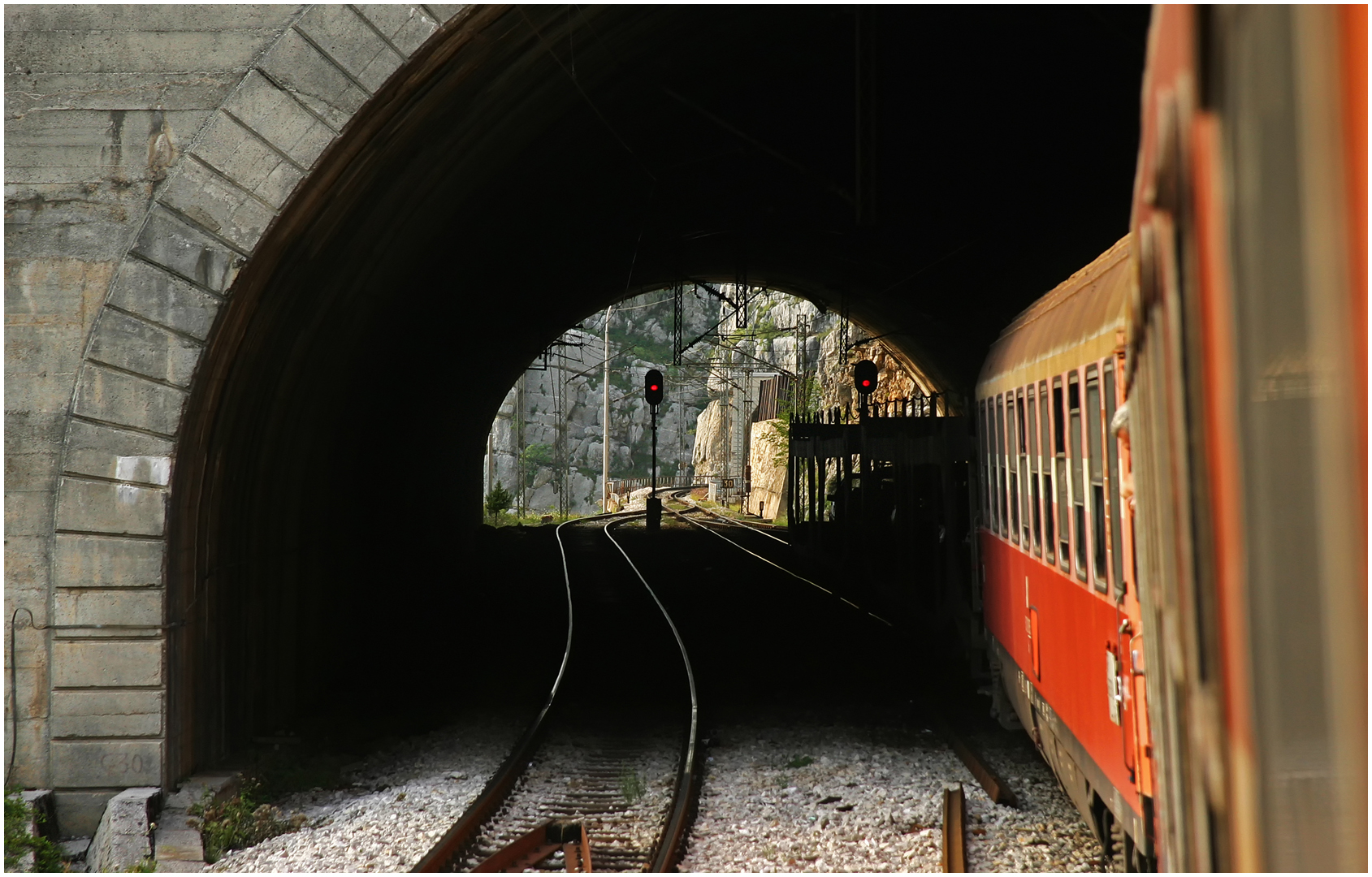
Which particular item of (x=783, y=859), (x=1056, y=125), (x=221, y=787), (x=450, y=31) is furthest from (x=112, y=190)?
(x=1056, y=125)

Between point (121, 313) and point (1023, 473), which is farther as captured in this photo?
point (1023, 473)

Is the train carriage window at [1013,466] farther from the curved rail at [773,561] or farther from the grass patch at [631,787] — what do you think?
the curved rail at [773,561]

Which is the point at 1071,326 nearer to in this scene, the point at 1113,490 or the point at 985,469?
the point at 1113,490

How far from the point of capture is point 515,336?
21.6 metres

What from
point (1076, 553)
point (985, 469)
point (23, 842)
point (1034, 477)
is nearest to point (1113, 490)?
point (1076, 553)

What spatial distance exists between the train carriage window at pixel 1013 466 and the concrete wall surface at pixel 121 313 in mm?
5477

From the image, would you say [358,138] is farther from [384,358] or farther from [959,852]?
[959,852]

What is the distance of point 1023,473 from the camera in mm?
7672

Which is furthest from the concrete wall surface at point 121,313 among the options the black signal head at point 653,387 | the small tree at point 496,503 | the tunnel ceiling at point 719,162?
the small tree at point 496,503

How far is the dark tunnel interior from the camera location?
780cm

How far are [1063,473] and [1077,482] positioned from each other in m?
0.41

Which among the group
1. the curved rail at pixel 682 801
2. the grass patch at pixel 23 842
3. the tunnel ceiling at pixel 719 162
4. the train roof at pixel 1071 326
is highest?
the tunnel ceiling at pixel 719 162

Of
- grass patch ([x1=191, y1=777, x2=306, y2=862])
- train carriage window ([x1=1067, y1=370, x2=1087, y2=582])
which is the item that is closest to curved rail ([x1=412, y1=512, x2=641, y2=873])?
grass patch ([x1=191, y1=777, x2=306, y2=862])

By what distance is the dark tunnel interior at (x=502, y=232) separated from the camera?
307 inches
